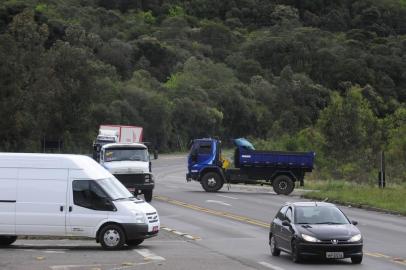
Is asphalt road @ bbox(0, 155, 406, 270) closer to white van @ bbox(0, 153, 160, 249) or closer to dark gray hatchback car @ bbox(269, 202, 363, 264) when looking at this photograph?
dark gray hatchback car @ bbox(269, 202, 363, 264)

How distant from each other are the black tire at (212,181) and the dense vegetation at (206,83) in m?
14.9

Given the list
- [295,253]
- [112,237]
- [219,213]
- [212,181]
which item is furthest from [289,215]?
[212,181]

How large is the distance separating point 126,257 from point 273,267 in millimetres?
3596

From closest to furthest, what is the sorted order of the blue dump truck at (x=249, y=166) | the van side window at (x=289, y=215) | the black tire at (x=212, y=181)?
the van side window at (x=289, y=215) → the blue dump truck at (x=249, y=166) → the black tire at (x=212, y=181)

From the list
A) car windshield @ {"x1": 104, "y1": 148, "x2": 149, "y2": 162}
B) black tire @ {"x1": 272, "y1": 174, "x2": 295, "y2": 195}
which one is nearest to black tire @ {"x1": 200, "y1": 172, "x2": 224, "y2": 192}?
black tire @ {"x1": 272, "y1": 174, "x2": 295, "y2": 195}

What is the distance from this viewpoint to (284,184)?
153ft

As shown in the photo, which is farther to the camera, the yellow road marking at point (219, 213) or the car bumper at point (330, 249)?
the yellow road marking at point (219, 213)

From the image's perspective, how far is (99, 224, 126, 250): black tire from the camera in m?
21.3

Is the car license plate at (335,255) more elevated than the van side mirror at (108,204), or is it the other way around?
the van side mirror at (108,204)

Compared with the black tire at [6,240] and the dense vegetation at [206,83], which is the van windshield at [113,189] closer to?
the black tire at [6,240]

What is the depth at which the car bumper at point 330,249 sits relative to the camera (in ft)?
60.3

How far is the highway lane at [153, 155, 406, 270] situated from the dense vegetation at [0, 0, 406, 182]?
57.0ft

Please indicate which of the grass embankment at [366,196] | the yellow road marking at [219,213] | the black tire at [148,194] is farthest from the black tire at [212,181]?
the black tire at [148,194]

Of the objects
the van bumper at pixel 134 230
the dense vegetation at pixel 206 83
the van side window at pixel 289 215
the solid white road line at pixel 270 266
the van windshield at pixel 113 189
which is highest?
the dense vegetation at pixel 206 83
